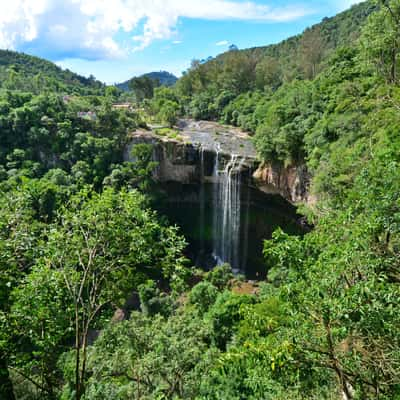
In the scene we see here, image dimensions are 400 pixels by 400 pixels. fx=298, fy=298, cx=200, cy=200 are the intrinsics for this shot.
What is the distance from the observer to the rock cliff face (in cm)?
1678

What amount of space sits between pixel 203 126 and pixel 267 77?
13433mm

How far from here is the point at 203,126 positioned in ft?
98.5

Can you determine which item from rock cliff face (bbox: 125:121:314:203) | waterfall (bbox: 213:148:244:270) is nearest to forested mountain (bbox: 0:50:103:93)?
rock cliff face (bbox: 125:121:314:203)

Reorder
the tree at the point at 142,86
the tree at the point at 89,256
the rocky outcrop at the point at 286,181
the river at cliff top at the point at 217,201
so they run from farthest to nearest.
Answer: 1. the tree at the point at 142,86
2. the river at cliff top at the point at 217,201
3. the rocky outcrop at the point at 286,181
4. the tree at the point at 89,256

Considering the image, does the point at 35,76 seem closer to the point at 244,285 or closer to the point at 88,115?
the point at 88,115

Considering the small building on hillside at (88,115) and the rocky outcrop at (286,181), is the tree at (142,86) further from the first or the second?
the rocky outcrop at (286,181)

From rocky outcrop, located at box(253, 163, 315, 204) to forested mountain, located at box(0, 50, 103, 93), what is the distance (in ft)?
111

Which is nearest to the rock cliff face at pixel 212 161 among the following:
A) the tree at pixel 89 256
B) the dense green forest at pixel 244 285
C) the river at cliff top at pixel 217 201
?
the river at cliff top at pixel 217 201

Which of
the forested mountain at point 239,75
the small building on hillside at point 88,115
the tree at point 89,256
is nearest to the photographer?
the tree at point 89,256

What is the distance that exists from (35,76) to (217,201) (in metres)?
37.1

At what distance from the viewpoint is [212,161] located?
2080 centimetres

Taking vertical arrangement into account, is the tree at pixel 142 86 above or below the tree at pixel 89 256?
above

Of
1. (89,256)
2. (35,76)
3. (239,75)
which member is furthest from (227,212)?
(35,76)

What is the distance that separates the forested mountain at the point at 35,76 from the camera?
1508 inches
